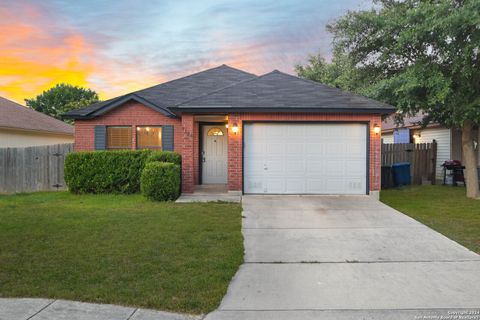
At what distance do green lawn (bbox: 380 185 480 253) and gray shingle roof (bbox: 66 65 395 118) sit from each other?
9.75 feet

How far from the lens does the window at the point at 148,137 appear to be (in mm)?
14586

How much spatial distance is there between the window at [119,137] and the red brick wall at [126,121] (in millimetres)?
186

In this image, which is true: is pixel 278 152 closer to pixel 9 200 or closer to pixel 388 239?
pixel 388 239

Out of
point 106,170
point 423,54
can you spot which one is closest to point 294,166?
point 423,54

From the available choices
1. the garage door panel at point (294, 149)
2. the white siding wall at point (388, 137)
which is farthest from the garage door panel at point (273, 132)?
the white siding wall at point (388, 137)

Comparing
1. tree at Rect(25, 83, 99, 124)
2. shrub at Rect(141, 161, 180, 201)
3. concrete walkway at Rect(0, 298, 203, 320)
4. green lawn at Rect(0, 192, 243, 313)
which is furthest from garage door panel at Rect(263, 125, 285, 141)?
tree at Rect(25, 83, 99, 124)

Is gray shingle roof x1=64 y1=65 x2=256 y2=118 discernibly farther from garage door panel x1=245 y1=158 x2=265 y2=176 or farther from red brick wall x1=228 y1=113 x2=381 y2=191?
garage door panel x1=245 y1=158 x2=265 y2=176

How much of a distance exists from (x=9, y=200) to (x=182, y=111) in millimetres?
6076

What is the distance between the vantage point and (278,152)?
39.5 ft

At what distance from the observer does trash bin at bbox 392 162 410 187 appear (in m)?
15.5

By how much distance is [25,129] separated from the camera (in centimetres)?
1744

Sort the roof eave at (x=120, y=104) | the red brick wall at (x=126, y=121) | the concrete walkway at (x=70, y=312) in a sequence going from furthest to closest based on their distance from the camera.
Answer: the red brick wall at (x=126, y=121) → the roof eave at (x=120, y=104) → the concrete walkway at (x=70, y=312)

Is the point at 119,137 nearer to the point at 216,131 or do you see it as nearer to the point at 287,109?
the point at 216,131

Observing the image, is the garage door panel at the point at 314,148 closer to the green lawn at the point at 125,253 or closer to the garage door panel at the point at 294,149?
the garage door panel at the point at 294,149
